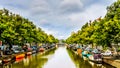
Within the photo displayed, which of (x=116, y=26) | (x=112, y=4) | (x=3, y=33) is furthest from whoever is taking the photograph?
(x=3, y=33)

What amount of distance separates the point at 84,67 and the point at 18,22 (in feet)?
138

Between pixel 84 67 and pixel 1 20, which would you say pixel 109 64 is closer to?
pixel 84 67

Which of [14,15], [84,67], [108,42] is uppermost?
[14,15]

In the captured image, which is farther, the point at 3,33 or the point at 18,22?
the point at 18,22

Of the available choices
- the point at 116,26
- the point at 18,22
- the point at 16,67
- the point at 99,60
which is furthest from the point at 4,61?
the point at 18,22

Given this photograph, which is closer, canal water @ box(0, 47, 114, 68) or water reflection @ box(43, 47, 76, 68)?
canal water @ box(0, 47, 114, 68)

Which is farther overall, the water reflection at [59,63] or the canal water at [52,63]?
the water reflection at [59,63]

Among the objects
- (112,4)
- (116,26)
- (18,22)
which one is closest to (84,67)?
(116,26)

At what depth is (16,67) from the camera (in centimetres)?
4969

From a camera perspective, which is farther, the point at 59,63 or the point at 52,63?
the point at 59,63

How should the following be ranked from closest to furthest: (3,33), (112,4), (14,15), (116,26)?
(116,26) < (112,4) < (3,33) < (14,15)

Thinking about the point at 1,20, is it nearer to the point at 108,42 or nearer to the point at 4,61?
the point at 4,61

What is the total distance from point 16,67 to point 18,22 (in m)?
39.7

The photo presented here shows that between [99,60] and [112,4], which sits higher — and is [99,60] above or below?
below
